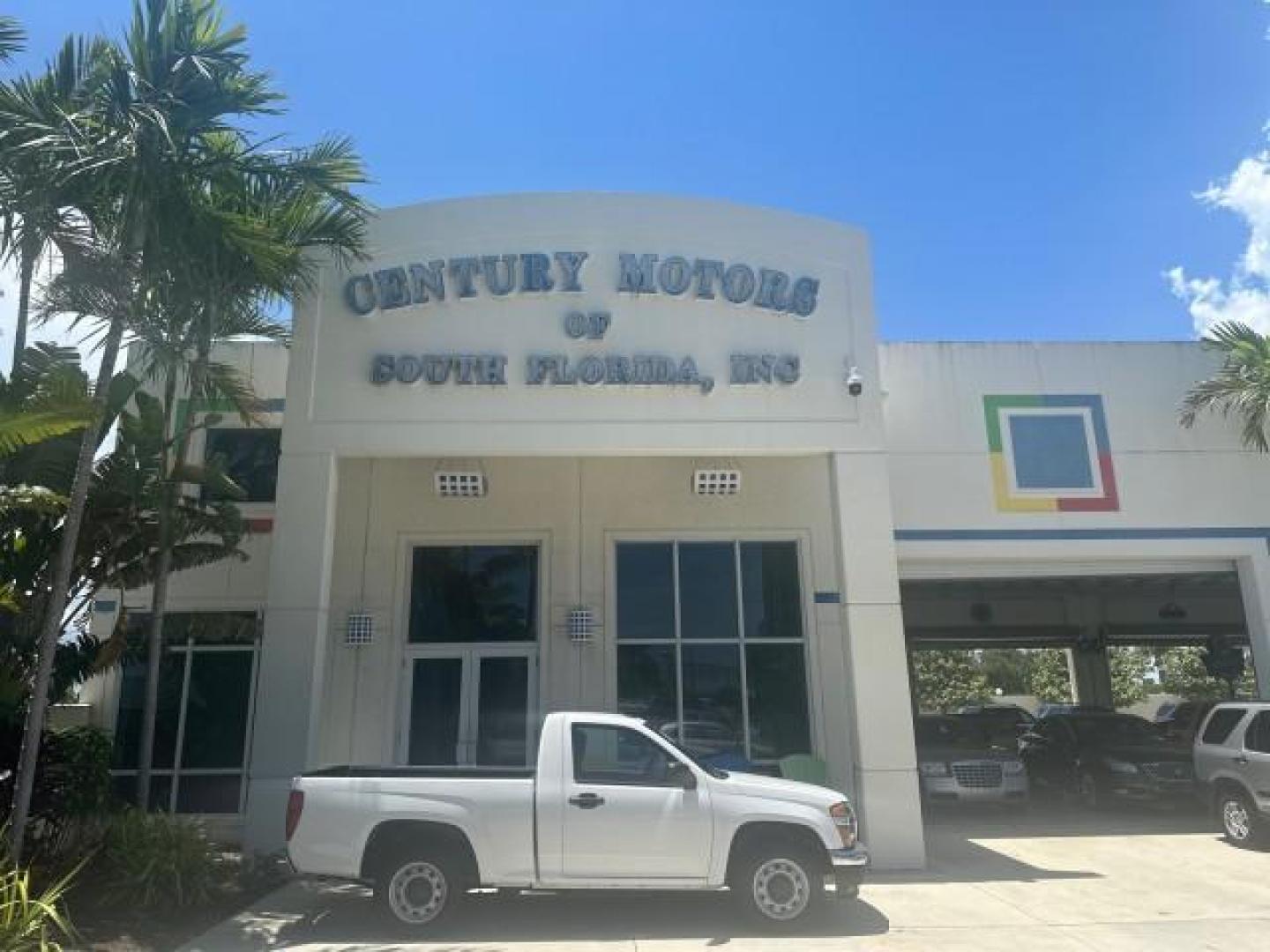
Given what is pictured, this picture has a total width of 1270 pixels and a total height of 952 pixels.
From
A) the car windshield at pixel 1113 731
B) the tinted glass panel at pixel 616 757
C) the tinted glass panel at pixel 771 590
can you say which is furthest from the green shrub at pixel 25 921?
the car windshield at pixel 1113 731

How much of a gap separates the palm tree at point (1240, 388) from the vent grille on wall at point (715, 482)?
734 centimetres

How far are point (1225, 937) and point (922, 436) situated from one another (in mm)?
8287

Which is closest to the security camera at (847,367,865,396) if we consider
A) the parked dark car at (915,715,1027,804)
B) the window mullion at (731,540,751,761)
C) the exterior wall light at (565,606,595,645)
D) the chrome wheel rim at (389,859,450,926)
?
the window mullion at (731,540,751,761)

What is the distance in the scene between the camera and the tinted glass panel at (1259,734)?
1223 centimetres

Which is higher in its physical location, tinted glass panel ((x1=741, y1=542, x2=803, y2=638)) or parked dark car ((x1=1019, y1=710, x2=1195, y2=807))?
tinted glass panel ((x1=741, y1=542, x2=803, y2=638))

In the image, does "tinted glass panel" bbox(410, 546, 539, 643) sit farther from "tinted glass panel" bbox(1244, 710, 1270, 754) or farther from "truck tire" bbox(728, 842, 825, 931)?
"tinted glass panel" bbox(1244, 710, 1270, 754)

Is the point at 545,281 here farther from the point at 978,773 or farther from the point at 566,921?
the point at 978,773

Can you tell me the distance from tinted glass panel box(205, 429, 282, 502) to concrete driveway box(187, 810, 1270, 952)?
6.64m

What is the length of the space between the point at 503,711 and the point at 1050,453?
30.9ft

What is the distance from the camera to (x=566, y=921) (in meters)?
8.64

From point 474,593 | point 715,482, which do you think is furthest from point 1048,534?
point 474,593

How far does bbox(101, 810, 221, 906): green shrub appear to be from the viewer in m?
8.74

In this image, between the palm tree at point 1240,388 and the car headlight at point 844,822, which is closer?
the car headlight at point 844,822

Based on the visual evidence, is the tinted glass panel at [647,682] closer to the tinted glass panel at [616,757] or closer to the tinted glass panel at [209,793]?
the tinted glass panel at [616,757]
